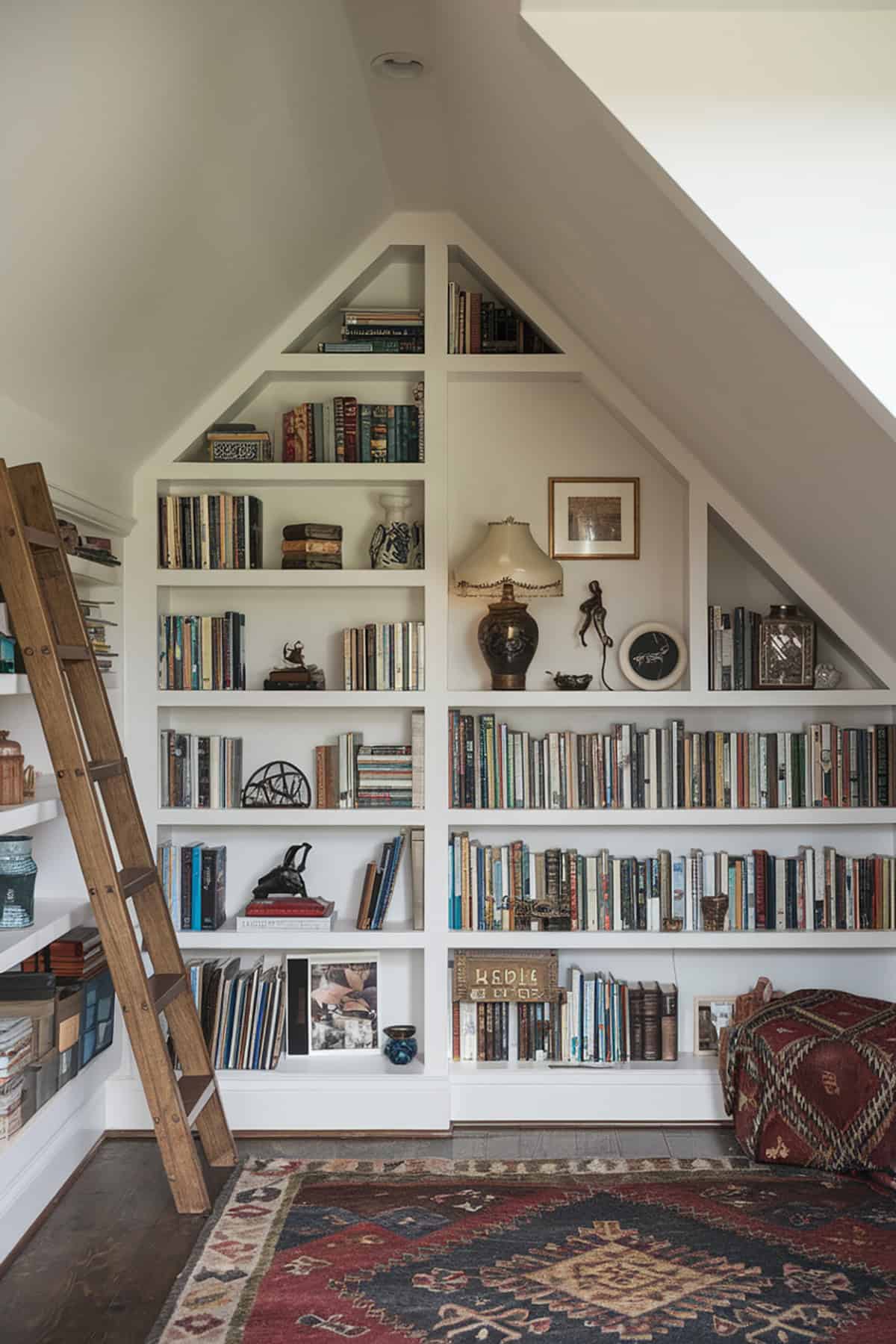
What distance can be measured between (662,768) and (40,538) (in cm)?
206

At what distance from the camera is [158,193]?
2.66 meters

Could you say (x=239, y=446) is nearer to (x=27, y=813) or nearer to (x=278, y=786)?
(x=278, y=786)

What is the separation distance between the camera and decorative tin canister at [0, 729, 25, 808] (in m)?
2.90

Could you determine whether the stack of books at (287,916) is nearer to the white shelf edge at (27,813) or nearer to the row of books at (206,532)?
the white shelf edge at (27,813)

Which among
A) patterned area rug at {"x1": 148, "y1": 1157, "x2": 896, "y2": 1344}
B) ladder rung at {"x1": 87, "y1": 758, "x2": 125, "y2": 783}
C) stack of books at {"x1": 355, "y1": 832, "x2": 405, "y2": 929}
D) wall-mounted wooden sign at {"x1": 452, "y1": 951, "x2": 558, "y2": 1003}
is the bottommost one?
patterned area rug at {"x1": 148, "y1": 1157, "x2": 896, "y2": 1344}

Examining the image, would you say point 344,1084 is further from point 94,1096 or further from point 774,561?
point 774,561

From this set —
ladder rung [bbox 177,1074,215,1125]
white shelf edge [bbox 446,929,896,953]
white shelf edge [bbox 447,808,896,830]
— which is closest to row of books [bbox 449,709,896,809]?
white shelf edge [bbox 447,808,896,830]

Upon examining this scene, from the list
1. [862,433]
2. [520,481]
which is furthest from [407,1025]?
[862,433]

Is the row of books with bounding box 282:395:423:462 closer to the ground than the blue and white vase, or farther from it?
farther from it

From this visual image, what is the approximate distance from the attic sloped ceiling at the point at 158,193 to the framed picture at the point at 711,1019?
8.41 ft

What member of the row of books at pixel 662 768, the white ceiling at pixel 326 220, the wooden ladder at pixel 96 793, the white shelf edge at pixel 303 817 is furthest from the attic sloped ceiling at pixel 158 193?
the row of books at pixel 662 768

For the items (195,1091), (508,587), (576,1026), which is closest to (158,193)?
(508,587)

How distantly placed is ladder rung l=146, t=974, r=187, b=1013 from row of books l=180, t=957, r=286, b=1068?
1.86 ft

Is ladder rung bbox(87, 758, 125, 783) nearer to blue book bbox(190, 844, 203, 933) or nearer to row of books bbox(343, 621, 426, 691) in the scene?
blue book bbox(190, 844, 203, 933)
